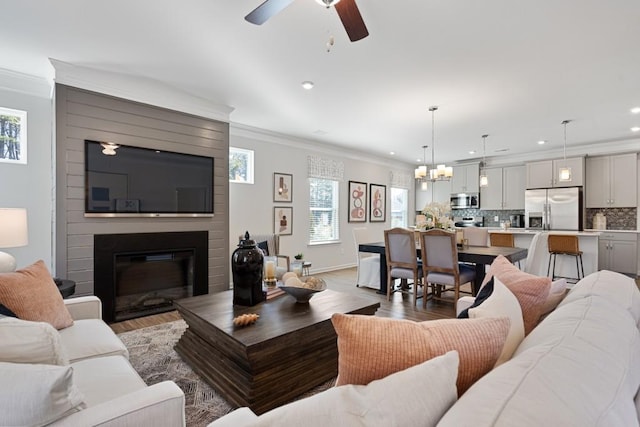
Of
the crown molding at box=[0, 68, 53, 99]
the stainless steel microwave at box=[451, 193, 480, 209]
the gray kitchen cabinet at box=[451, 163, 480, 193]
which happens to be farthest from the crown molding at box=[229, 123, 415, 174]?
the crown molding at box=[0, 68, 53, 99]

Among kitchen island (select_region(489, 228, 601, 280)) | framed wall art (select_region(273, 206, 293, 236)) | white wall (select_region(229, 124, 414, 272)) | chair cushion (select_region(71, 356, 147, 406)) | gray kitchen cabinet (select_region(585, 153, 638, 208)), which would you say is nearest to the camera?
chair cushion (select_region(71, 356, 147, 406))

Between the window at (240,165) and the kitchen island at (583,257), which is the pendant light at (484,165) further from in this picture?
the window at (240,165)

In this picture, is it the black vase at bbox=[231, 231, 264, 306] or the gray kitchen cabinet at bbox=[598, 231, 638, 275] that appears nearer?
the black vase at bbox=[231, 231, 264, 306]

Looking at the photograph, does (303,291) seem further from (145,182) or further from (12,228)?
(145,182)

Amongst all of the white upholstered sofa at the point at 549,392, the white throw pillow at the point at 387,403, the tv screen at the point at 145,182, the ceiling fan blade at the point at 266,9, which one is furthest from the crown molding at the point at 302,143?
the white throw pillow at the point at 387,403

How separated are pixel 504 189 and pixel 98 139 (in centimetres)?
782

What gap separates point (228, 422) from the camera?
89 centimetres

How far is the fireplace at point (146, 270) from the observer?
132 inches

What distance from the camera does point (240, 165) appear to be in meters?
5.17

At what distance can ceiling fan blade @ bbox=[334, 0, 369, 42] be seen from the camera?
179 centimetres

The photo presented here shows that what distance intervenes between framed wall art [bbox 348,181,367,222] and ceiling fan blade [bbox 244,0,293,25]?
518 cm

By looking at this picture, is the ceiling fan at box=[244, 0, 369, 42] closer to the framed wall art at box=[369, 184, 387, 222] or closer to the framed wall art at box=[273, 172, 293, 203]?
the framed wall art at box=[273, 172, 293, 203]

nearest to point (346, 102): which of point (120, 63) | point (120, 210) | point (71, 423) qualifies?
point (120, 63)

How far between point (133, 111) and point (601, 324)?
4.18 metres
